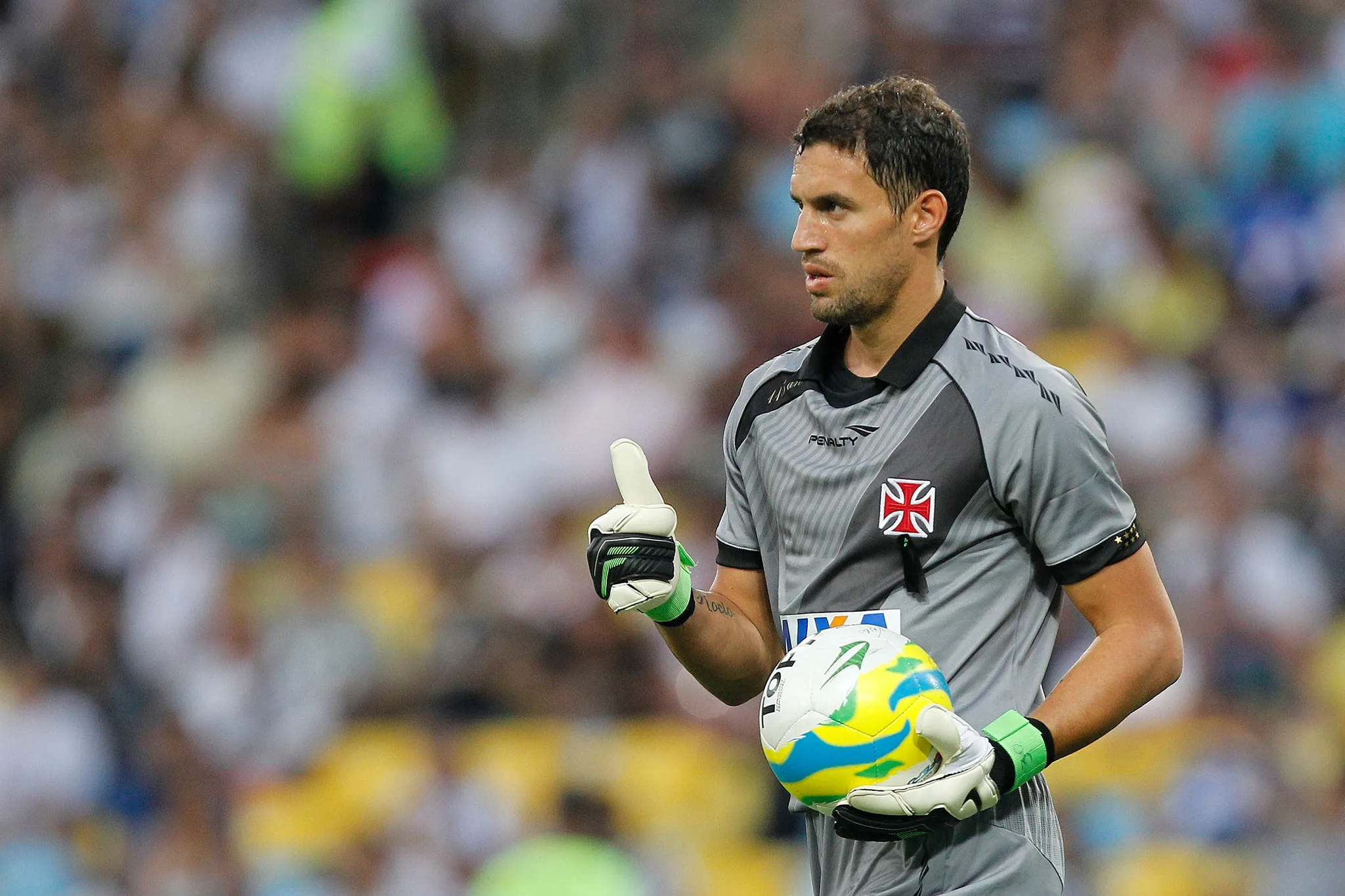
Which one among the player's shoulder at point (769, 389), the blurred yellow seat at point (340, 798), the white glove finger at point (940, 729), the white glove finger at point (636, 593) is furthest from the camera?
the blurred yellow seat at point (340, 798)

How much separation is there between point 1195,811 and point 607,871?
2.14 m

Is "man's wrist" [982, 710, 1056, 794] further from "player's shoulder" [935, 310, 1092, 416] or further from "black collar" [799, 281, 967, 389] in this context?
"black collar" [799, 281, 967, 389]

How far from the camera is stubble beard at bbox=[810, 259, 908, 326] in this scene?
3666 mm

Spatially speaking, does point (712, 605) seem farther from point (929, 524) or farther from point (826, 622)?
point (929, 524)

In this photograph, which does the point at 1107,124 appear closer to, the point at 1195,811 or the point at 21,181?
the point at 1195,811

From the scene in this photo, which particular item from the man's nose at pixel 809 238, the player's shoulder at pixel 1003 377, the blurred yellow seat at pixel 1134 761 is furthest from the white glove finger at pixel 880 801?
the blurred yellow seat at pixel 1134 761

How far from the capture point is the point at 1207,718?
7309 mm

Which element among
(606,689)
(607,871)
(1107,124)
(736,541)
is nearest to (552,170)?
(1107,124)

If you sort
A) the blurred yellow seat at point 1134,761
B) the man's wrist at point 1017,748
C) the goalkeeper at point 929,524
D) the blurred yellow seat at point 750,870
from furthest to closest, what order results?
the blurred yellow seat at point 1134,761 < the blurred yellow seat at point 750,870 < the goalkeeper at point 929,524 < the man's wrist at point 1017,748

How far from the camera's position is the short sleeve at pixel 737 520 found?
3.96 metres

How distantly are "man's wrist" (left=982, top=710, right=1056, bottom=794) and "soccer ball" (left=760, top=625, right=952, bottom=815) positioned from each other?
10 cm

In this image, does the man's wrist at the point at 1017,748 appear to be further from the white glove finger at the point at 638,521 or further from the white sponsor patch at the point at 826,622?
the white glove finger at the point at 638,521

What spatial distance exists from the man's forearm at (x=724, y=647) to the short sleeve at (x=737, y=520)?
0.09 metres

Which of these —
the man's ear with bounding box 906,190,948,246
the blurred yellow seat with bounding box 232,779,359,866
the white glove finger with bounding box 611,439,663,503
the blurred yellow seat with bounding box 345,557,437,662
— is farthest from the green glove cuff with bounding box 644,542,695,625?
the blurred yellow seat with bounding box 345,557,437,662
